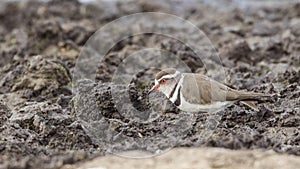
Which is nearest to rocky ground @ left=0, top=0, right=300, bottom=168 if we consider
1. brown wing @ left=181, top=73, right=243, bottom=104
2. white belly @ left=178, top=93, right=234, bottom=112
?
white belly @ left=178, top=93, right=234, bottom=112

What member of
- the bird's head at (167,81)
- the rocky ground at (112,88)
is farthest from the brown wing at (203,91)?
the rocky ground at (112,88)

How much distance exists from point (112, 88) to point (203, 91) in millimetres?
1202

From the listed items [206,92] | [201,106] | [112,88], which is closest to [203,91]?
[206,92]

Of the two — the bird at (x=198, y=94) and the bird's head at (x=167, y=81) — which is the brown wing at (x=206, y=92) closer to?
the bird at (x=198, y=94)

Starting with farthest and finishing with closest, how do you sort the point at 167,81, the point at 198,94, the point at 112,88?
1. the point at 112,88
2. the point at 167,81
3. the point at 198,94

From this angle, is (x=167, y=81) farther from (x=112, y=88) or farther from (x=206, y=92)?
(x=112, y=88)

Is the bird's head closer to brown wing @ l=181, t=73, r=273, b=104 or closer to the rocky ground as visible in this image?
brown wing @ l=181, t=73, r=273, b=104

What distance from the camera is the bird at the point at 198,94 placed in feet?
23.3

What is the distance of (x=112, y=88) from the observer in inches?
307

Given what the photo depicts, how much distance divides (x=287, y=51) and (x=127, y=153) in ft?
21.1

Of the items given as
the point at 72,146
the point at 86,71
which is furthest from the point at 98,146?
the point at 86,71

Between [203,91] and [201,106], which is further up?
[203,91]

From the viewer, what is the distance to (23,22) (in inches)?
594

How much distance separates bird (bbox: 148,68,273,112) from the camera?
7105 millimetres
